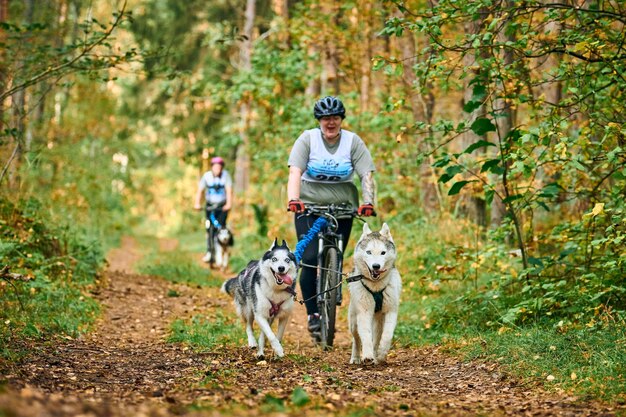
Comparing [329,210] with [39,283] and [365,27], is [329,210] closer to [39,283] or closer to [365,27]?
[39,283]

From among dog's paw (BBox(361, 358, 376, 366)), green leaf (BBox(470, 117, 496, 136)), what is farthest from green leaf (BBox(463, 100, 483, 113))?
dog's paw (BBox(361, 358, 376, 366))

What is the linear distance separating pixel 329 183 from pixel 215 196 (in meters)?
8.32

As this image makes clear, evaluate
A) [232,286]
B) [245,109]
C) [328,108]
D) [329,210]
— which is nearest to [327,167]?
[329,210]

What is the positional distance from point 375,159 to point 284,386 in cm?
913

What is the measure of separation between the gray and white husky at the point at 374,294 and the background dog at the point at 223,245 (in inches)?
347

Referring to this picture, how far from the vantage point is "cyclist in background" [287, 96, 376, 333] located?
295 inches

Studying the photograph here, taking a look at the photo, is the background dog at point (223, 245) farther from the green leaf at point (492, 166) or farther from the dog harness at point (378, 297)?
the dog harness at point (378, 297)

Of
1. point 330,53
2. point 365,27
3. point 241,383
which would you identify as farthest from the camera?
point 330,53

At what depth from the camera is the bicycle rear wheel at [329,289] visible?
7617mm

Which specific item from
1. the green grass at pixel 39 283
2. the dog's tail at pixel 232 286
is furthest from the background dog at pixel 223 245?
the dog's tail at pixel 232 286

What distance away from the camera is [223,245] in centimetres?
1558

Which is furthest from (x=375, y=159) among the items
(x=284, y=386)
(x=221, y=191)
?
(x=284, y=386)

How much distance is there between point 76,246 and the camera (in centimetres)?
1180

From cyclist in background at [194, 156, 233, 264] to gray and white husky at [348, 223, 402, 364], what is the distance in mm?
8844
